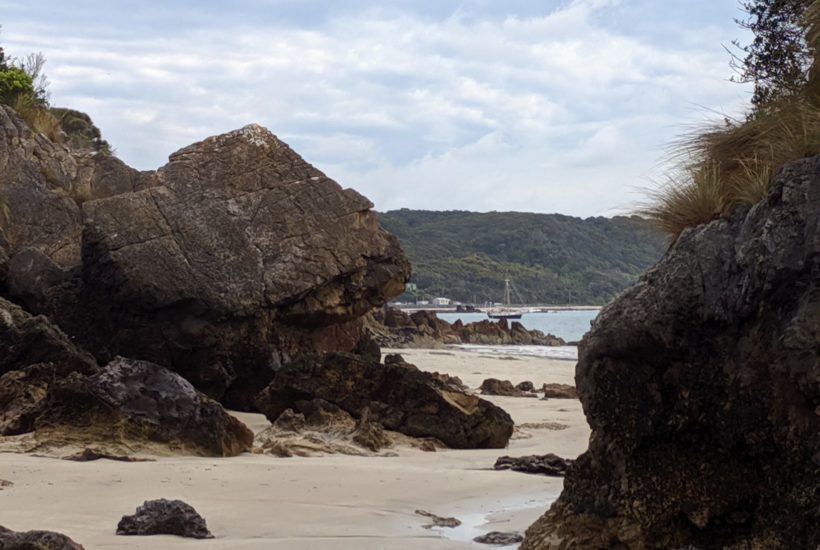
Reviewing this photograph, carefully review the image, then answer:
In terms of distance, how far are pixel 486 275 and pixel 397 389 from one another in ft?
396

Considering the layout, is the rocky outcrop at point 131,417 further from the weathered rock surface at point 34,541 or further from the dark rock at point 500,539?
the weathered rock surface at point 34,541

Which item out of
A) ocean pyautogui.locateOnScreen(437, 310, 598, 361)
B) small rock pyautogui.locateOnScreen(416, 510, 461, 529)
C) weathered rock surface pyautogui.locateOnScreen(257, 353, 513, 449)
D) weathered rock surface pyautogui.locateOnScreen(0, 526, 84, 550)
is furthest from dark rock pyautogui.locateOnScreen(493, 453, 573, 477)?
weathered rock surface pyautogui.locateOnScreen(0, 526, 84, 550)

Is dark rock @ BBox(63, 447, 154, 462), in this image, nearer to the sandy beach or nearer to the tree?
the sandy beach

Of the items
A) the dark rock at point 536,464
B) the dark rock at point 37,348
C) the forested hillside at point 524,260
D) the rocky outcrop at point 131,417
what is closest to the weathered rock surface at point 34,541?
the rocky outcrop at point 131,417

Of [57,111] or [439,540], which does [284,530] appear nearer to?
[439,540]

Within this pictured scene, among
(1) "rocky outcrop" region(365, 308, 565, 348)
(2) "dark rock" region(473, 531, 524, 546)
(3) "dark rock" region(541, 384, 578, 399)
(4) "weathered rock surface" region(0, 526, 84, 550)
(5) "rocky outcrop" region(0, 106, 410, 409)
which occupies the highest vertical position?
(5) "rocky outcrop" region(0, 106, 410, 409)

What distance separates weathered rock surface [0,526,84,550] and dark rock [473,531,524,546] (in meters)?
2.26

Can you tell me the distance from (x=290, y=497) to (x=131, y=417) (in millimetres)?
2356

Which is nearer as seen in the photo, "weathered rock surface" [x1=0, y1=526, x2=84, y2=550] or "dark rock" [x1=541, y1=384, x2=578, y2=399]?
"weathered rock surface" [x1=0, y1=526, x2=84, y2=550]

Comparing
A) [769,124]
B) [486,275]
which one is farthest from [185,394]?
[486,275]

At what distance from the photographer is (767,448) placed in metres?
4.67

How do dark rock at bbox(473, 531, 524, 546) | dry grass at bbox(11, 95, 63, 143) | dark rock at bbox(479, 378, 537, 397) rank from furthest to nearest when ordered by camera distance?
dry grass at bbox(11, 95, 63, 143)
dark rock at bbox(479, 378, 537, 397)
dark rock at bbox(473, 531, 524, 546)

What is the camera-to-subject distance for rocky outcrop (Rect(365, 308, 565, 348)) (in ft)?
120

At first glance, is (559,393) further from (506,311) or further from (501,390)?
(506,311)
